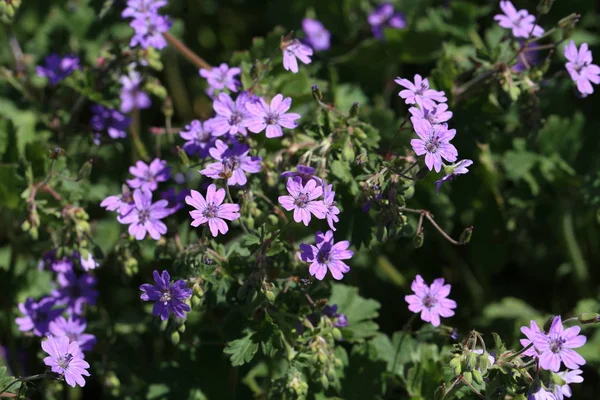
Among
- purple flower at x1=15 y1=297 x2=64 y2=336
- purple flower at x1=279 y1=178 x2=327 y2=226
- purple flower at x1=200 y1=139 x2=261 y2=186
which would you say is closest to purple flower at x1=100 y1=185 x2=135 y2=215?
purple flower at x1=200 y1=139 x2=261 y2=186

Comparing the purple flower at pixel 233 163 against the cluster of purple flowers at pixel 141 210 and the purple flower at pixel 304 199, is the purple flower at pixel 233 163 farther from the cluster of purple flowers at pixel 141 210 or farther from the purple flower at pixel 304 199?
the cluster of purple flowers at pixel 141 210

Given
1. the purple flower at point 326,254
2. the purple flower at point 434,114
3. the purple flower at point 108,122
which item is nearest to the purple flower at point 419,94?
the purple flower at point 434,114

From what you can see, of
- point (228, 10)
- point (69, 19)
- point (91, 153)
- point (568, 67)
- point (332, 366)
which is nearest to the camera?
point (332, 366)

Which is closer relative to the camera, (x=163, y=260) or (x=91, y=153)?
(x=163, y=260)

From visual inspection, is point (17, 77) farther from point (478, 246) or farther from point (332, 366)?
point (478, 246)

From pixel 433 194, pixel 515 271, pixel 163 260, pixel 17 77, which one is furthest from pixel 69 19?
pixel 515 271
